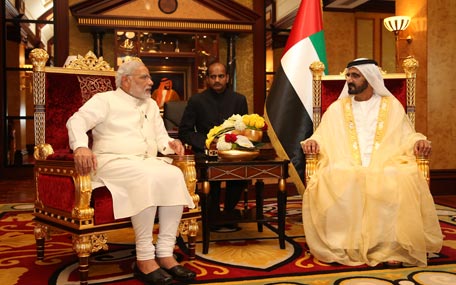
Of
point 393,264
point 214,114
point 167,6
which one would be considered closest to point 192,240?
point 393,264

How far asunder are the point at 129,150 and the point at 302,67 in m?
2.01

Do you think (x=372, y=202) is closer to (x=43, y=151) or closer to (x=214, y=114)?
(x=214, y=114)

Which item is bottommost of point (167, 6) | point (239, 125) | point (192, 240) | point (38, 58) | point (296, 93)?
point (192, 240)

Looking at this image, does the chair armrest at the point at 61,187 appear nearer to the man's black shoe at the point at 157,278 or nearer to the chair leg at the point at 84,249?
the chair leg at the point at 84,249

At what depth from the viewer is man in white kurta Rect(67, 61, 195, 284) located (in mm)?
2734

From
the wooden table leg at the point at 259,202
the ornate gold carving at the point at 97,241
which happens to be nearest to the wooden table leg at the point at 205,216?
the wooden table leg at the point at 259,202

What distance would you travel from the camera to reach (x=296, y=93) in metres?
4.35

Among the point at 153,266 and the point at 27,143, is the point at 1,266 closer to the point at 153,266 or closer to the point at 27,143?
the point at 153,266

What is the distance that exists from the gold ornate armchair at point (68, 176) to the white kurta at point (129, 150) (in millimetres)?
103

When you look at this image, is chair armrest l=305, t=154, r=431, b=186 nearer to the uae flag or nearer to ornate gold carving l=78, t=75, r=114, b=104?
the uae flag

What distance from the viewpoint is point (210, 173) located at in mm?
3301

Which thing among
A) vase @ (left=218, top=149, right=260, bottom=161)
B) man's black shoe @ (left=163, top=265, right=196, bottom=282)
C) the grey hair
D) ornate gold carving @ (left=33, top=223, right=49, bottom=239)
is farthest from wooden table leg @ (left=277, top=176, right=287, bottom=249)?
ornate gold carving @ (left=33, top=223, right=49, bottom=239)

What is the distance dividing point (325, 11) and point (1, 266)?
349 inches

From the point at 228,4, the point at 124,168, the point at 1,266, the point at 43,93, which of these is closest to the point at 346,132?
the point at 124,168
